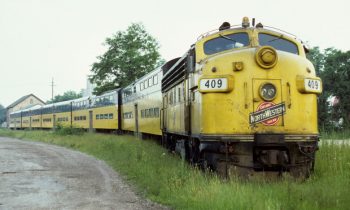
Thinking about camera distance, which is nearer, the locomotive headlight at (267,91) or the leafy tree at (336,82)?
the locomotive headlight at (267,91)

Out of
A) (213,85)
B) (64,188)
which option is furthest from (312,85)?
(64,188)

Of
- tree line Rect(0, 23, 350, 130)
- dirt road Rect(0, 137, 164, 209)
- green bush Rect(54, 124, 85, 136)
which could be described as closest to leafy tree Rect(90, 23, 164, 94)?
tree line Rect(0, 23, 350, 130)

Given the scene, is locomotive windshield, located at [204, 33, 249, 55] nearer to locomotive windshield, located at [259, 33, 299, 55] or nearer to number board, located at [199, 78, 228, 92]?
locomotive windshield, located at [259, 33, 299, 55]

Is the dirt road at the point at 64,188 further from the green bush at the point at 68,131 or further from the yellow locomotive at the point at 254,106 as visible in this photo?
the green bush at the point at 68,131

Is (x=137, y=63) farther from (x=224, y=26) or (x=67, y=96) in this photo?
(x=67, y=96)

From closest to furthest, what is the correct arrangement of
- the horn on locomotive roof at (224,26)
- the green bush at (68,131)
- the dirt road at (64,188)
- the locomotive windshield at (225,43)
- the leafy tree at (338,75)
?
the dirt road at (64,188)
the locomotive windshield at (225,43)
the horn on locomotive roof at (224,26)
the green bush at (68,131)
the leafy tree at (338,75)

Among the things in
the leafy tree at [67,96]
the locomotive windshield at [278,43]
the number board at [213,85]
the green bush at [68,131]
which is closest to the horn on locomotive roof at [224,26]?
the locomotive windshield at [278,43]

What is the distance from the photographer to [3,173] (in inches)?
488

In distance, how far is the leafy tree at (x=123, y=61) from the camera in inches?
2077

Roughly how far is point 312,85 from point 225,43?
200 cm

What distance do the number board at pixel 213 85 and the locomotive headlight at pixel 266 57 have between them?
0.79 m

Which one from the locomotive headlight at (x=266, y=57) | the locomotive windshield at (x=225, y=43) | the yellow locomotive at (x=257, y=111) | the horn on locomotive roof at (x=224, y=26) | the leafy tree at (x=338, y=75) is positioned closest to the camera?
the yellow locomotive at (x=257, y=111)

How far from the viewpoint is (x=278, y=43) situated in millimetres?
9172

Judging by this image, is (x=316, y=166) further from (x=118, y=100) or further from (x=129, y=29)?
(x=129, y=29)
